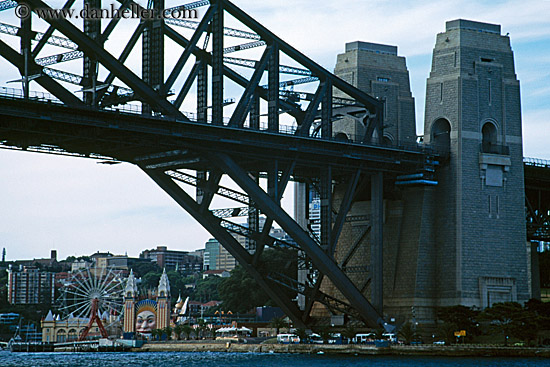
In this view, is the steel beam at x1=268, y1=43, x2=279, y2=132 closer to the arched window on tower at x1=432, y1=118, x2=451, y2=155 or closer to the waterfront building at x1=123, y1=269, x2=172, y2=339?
the arched window on tower at x1=432, y1=118, x2=451, y2=155

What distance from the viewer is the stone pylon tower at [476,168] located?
96.6 m

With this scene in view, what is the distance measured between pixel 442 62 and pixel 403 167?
11041mm

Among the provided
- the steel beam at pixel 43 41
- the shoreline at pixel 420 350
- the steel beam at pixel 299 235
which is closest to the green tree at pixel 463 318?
the shoreline at pixel 420 350

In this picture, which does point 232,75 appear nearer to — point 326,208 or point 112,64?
point 326,208

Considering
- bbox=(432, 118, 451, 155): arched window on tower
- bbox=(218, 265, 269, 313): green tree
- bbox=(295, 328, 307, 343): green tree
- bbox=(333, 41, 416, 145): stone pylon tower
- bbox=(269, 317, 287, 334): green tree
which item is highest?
bbox=(333, 41, 416, 145): stone pylon tower

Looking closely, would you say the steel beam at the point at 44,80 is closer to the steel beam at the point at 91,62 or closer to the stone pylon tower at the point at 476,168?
the steel beam at the point at 91,62

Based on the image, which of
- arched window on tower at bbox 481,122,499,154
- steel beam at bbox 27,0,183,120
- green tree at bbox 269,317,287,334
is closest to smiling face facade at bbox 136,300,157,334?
green tree at bbox 269,317,287,334

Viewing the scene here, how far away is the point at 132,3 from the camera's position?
7981 cm

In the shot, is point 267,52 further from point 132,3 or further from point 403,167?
point 403,167

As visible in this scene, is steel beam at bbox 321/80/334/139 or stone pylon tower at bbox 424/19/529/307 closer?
steel beam at bbox 321/80/334/139

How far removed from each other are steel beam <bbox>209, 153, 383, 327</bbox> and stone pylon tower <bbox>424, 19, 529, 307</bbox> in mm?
9049

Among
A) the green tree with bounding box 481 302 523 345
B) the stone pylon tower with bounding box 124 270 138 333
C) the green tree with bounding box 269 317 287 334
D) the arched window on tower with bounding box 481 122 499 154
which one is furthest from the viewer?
the stone pylon tower with bounding box 124 270 138 333

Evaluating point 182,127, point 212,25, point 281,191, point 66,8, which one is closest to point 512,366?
point 281,191

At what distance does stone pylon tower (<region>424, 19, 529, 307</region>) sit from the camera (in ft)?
317
